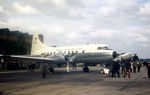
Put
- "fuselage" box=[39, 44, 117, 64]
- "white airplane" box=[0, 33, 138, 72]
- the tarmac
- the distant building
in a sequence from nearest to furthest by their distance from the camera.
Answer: the tarmac
"fuselage" box=[39, 44, 117, 64]
"white airplane" box=[0, 33, 138, 72]
the distant building

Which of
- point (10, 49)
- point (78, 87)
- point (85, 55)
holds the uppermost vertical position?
point (10, 49)

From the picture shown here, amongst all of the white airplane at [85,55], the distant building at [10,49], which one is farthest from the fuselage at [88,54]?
the distant building at [10,49]

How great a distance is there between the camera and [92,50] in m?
28.5

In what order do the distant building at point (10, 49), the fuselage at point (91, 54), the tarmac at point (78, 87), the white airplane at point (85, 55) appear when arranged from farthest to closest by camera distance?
the distant building at point (10, 49) → the white airplane at point (85, 55) → the fuselage at point (91, 54) → the tarmac at point (78, 87)

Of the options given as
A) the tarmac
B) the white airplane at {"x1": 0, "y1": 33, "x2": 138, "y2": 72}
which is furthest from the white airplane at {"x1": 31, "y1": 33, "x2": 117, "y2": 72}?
the tarmac

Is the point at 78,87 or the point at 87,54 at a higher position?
the point at 87,54

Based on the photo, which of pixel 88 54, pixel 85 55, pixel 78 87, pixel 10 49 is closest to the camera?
pixel 78 87

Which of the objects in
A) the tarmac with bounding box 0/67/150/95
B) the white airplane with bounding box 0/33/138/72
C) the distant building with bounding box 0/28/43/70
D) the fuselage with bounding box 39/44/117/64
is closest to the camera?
the tarmac with bounding box 0/67/150/95

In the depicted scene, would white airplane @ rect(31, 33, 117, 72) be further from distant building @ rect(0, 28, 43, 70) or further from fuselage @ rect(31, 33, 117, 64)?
distant building @ rect(0, 28, 43, 70)

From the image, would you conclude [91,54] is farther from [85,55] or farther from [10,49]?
[10,49]

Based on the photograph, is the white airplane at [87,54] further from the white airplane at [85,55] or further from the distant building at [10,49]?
the distant building at [10,49]

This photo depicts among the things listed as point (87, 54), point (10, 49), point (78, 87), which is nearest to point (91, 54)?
point (87, 54)

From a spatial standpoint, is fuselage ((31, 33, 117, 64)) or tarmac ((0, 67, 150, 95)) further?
fuselage ((31, 33, 117, 64))

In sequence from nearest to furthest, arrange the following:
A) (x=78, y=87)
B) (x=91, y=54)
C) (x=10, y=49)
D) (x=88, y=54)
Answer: (x=78, y=87) < (x=91, y=54) < (x=88, y=54) < (x=10, y=49)
